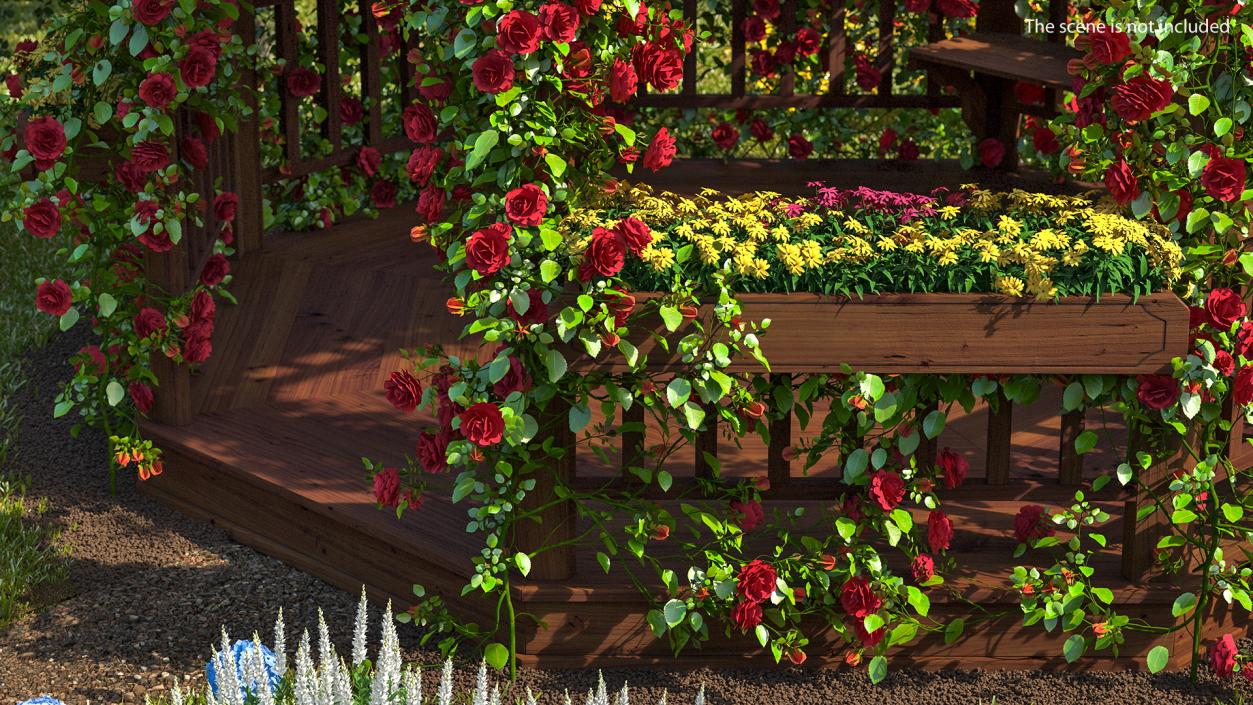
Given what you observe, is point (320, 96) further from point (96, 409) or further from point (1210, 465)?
point (1210, 465)

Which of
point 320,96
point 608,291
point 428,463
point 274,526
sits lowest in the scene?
point 274,526

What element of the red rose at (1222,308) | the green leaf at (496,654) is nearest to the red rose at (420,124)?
the green leaf at (496,654)

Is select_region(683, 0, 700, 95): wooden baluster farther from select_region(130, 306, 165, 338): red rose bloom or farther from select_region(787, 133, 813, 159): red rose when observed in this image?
select_region(130, 306, 165, 338): red rose bloom

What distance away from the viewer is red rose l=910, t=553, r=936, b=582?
12.7 ft

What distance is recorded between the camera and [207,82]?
4523mm

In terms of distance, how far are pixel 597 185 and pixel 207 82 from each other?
1279 millimetres

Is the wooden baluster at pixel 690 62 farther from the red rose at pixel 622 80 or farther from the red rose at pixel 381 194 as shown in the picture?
Answer: the red rose at pixel 622 80

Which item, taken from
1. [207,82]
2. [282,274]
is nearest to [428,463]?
[207,82]

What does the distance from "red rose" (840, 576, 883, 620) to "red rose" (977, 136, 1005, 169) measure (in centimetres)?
326

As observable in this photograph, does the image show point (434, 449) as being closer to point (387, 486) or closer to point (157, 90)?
point (387, 486)

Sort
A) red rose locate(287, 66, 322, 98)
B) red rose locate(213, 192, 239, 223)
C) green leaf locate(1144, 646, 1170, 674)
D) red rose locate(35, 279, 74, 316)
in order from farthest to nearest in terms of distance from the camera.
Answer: red rose locate(287, 66, 322, 98)
red rose locate(213, 192, 239, 223)
red rose locate(35, 279, 74, 316)
green leaf locate(1144, 646, 1170, 674)

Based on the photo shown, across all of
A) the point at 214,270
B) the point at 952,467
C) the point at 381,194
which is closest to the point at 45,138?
the point at 214,270

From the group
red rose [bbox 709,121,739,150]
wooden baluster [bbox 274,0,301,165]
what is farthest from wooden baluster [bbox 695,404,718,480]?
red rose [bbox 709,121,739,150]

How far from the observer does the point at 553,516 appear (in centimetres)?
396
